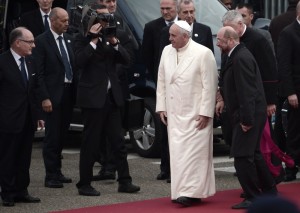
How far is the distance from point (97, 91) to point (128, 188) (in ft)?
3.67

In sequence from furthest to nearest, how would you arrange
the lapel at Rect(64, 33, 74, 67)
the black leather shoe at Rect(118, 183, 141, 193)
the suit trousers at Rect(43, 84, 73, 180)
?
the lapel at Rect(64, 33, 74, 67)
the suit trousers at Rect(43, 84, 73, 180)
the black leather shoe at Rect(118, 183, 141, 193)

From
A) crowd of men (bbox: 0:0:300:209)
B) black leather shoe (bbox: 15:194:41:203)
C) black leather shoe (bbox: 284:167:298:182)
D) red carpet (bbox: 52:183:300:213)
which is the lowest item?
black leather shoe (bbox: 284:167:298:182)

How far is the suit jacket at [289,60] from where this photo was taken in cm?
955

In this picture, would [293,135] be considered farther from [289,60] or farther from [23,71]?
[23,71]

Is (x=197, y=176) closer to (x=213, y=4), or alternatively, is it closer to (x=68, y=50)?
(x=68, y=50)

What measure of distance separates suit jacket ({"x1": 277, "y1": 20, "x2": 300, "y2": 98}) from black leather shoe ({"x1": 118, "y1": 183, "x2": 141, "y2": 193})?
2.14 meters

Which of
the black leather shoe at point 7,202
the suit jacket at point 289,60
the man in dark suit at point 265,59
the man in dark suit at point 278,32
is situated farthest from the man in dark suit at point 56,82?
the man in dark suit at point 278,32

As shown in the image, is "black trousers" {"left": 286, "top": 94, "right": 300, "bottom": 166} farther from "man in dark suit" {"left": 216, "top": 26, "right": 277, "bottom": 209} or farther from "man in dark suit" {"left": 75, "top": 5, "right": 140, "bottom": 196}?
"man in dark suit" {"left": 75, "top": 5, "right": 140, "bottom": 196}

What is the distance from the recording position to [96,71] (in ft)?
27.6

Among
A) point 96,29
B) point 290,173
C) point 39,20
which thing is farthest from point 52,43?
point 290,173

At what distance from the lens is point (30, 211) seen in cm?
771

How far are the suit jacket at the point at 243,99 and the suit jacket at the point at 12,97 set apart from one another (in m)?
1.87

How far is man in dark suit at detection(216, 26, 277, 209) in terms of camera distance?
748 centimetres

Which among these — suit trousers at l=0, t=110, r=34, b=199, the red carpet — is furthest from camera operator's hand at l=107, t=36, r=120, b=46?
the red carpet
